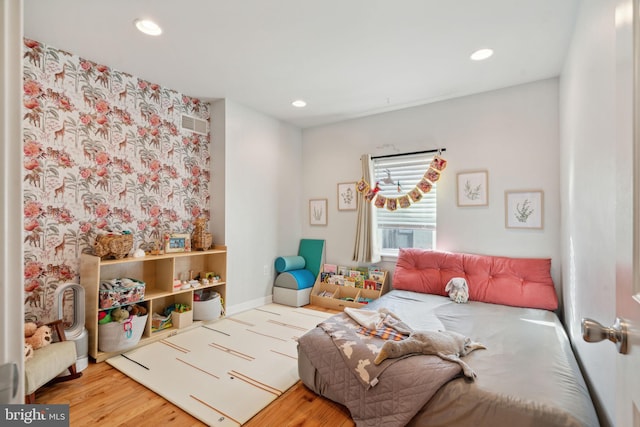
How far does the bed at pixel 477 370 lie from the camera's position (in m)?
1.39

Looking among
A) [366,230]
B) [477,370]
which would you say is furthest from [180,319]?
[477,370]

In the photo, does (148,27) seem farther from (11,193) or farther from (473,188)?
(473,188)

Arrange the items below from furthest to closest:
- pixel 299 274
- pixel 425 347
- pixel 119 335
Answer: pixel 299 274 < pixel 119 335 < pixel 425 347

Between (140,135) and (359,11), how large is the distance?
7.89 feet

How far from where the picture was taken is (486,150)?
3219mm

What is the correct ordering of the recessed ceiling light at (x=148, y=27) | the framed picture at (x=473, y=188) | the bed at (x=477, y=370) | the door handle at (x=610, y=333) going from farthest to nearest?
the framed picture at (x=473, y=188)
the recessed ceiling light at (x=148, y=27)
the bed at (x=477, y=370)
the door handle at (x=610, y=333)

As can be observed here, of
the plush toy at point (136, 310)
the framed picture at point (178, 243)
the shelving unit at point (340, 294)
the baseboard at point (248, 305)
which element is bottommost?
the baseboard at point (248, 305)

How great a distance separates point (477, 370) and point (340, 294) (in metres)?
2.44

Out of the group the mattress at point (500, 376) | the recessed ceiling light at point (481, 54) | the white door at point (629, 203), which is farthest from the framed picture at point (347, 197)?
the white door at point (629, 203)

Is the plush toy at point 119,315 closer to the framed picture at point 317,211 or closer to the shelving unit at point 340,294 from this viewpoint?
the shelving unit at point 340,294

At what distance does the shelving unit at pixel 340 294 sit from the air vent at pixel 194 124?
96.2 inches

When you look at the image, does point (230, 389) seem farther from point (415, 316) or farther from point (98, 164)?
point (98, 164)

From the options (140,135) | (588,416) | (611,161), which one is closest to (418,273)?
(588,416)

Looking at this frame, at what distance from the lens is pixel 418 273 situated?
329 centimetres
